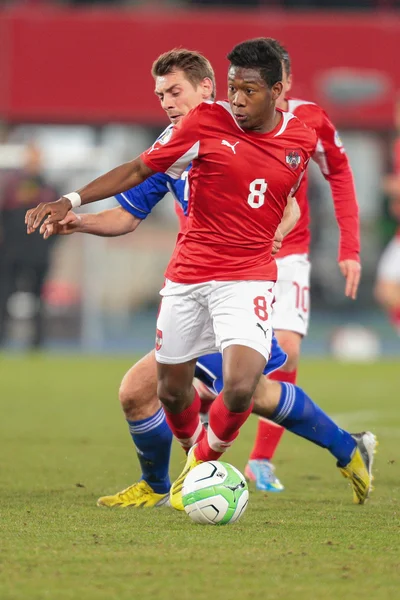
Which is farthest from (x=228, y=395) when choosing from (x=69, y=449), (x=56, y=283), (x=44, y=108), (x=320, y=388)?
(x=44, y=108)

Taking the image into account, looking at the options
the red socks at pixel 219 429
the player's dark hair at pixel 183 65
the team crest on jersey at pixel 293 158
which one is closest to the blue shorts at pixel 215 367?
the red socks at pixel 219 429

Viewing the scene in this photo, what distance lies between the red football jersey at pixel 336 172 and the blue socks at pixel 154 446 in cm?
137

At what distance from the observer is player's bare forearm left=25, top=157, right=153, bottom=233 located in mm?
4973

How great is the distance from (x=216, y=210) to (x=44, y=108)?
705 inches

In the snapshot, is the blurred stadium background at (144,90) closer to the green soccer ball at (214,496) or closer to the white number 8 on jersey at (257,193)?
the white number 8 on jersey at (257,193)

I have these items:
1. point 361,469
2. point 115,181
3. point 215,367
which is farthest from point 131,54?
point 115,181

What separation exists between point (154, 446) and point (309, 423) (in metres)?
0.74

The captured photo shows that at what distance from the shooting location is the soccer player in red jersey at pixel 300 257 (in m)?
6.36

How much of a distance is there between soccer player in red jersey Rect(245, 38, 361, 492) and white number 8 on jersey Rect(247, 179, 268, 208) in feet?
3.42

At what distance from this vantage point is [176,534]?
15.5 ft

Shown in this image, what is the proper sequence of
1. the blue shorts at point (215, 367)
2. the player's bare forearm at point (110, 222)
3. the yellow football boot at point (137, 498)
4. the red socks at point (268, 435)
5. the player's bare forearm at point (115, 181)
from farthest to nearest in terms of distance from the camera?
the red socks at point (268, 435)
the blue shorts at point (215, 367)
the yellow football boot at point (137, 498)
the player's bare forearm at point (110, 222)
the player's bare forearm at point (115, 181)

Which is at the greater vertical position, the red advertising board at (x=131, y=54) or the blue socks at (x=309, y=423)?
the red advertising board at (x=131, y=54)

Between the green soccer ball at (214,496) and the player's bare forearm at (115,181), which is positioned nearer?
the green soccer ball at (214,496)

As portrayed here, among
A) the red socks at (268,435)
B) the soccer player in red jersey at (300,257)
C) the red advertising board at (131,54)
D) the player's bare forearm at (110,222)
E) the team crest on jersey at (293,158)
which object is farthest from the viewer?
the red advertising board at (131,54)
